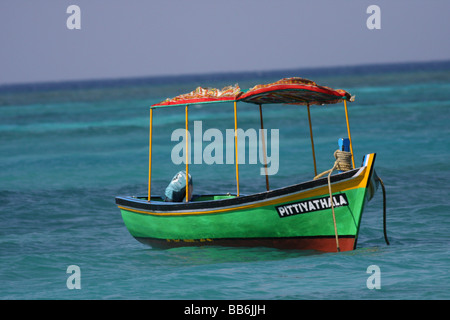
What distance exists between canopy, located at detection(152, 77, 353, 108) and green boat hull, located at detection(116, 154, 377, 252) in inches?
50.6

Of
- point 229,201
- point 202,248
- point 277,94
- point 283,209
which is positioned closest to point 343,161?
point 283,209

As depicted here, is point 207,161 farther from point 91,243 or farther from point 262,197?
point 262,197

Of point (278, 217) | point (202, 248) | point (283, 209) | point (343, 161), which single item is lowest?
point (202, 248)

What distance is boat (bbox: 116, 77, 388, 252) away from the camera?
32.7ft

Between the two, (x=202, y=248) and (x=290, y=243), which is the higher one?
(x=290, y=243)

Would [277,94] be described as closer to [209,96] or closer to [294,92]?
[294,92]

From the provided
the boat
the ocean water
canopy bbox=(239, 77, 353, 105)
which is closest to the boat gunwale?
the boat

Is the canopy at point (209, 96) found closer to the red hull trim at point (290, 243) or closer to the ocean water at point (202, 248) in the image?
the red hull trim at point (290, 243)

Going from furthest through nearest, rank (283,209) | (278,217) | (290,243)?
1. (290,243)
2. (278,217)
3. (283,209)

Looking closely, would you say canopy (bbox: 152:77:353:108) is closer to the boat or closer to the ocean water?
the boat

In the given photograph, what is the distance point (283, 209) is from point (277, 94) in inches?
71.0

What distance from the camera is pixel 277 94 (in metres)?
10.9

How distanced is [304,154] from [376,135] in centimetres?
623
